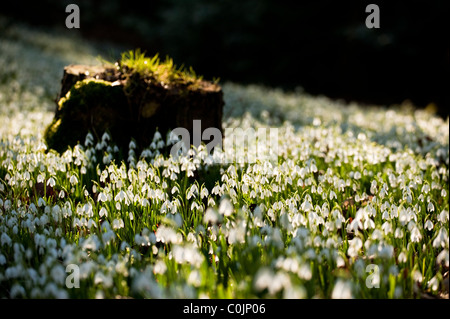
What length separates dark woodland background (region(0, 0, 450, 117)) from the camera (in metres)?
11.4

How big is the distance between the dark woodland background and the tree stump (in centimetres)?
805

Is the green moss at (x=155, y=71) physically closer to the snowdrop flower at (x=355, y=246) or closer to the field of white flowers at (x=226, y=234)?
the field of white flowers at (x=226, y=234)

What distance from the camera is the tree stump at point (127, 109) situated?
4578 mm

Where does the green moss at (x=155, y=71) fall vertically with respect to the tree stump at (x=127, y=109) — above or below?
→ above

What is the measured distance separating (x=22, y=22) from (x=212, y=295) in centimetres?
2354

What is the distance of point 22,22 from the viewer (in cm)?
2200

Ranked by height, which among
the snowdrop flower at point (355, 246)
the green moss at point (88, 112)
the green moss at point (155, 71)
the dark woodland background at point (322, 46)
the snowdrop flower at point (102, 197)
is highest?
the dark woodland background at point (322, 46)

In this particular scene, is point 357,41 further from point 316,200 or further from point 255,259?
point 255,259

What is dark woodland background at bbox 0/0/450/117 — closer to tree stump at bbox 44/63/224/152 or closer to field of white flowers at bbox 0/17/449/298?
field of white flowers at bbox 0/17/449/298

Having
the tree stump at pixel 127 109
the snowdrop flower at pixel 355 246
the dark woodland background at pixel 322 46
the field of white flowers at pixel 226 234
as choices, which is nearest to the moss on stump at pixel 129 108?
the tree stump at pixel 127 109

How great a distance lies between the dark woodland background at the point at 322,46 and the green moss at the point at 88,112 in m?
8.28

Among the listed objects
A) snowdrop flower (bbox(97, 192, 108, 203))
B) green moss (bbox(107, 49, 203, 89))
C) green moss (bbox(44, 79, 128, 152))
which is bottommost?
snowdrop flower (bbox(97, 192, 108, 203))

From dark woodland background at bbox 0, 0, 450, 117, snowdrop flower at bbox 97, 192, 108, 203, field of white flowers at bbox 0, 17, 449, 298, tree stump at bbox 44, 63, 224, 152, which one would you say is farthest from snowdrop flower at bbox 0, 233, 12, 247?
dark woodland background at bbox 0, 0, 450, 117

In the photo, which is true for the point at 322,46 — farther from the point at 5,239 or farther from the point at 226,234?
the point at 5,239
